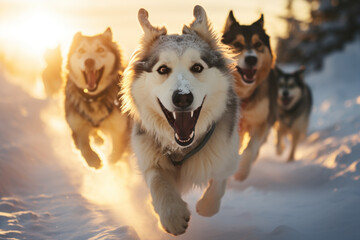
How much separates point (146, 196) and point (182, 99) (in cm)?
203

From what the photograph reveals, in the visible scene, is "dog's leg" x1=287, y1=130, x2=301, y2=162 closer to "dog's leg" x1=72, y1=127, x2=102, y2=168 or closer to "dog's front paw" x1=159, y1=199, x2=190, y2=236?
"dog's leg" x1=72, y1=127, x2=102, y2=168

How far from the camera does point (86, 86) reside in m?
4.00

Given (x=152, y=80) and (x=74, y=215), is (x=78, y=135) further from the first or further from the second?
(x=152, y=80)

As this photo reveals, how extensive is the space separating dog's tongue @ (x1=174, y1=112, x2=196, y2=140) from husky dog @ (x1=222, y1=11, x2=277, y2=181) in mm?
1575

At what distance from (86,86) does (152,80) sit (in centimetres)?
163

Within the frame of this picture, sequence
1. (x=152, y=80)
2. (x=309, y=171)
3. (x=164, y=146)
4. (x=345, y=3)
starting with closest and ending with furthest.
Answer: (x=152, y=80)
(x=164, y=146)
(x=309, y=171)
(x=345, y=3)

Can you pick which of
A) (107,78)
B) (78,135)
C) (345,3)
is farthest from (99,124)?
(345,3)

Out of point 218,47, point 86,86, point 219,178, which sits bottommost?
point 219,178

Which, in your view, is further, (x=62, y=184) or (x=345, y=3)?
(x=345, y=3)

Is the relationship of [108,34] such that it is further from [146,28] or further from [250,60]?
[250,60]

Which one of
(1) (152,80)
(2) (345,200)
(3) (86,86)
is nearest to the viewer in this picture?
(1) (152,80)

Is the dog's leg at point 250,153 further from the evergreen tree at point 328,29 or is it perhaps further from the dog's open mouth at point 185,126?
the evergreen tree at point 328,29

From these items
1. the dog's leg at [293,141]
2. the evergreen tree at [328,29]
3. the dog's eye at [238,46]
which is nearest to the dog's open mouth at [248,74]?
the dog's eye at [238,46]

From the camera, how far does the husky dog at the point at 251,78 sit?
4.01 metres
